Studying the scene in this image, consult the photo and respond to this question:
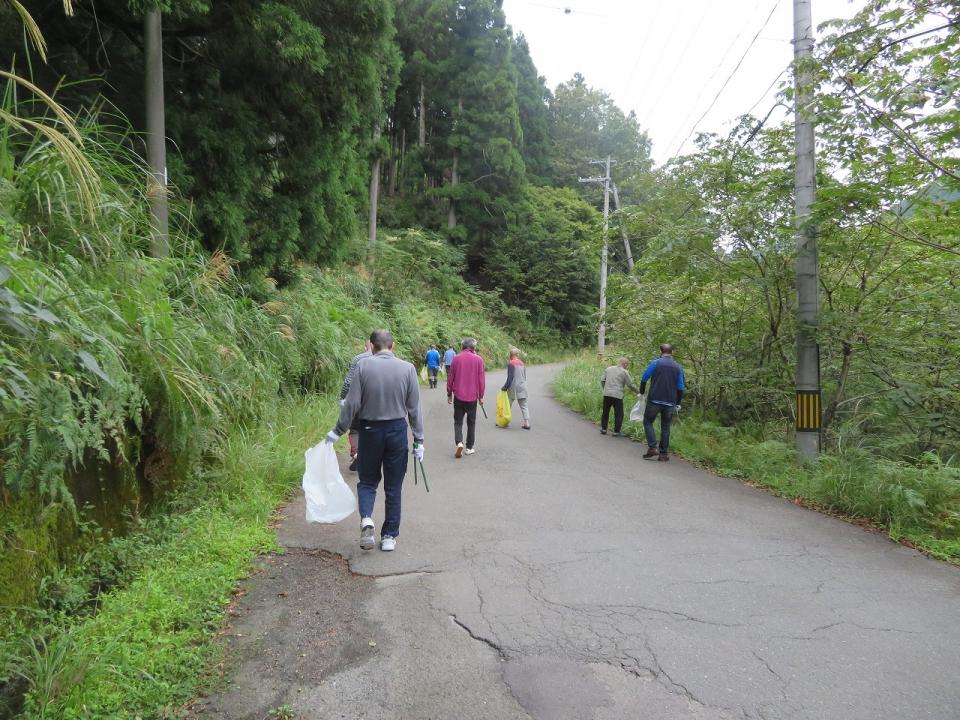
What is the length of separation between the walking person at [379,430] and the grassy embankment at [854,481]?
4.66 metres

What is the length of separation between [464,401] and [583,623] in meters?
5.35

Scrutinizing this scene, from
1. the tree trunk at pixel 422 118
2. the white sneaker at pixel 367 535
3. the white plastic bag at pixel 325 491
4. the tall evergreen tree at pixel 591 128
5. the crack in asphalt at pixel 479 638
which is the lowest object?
the crack in asphalt at pixel 479 638

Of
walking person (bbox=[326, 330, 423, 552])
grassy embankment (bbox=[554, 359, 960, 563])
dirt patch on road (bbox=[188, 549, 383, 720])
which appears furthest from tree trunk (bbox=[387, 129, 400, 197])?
dirt patch on road (bbox=[188, 549, 383, 720])

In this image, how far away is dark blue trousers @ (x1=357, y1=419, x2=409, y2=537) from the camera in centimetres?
488

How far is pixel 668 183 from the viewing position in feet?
32.0

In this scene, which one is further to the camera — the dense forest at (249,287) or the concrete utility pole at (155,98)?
the concrete utility pole at (155,98)

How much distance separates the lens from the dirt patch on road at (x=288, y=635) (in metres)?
2.94

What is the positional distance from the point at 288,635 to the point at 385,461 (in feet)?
5.42

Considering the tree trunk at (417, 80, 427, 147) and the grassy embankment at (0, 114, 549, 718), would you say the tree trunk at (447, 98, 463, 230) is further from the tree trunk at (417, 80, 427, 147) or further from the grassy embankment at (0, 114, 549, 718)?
the grassy embankment at (0, 114, 549, 718)

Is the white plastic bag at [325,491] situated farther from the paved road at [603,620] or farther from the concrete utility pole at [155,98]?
the concrete utility pole at [155,98]

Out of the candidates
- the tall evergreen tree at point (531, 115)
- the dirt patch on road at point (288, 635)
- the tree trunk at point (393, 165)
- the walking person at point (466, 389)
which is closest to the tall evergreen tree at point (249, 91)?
the walking person at point (466, 389)

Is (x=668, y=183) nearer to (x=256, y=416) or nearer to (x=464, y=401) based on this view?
(x=464, y=401)

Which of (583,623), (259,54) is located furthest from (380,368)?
(259,54)

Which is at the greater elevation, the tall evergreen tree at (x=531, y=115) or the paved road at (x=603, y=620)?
the tall evergreen tree at (x=531, y=115)
